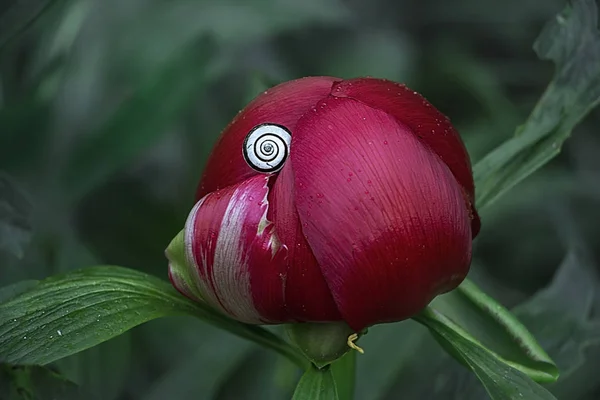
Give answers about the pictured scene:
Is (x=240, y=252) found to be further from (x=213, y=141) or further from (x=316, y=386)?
(x=213, y=141)

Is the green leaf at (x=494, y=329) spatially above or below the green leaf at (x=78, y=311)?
below

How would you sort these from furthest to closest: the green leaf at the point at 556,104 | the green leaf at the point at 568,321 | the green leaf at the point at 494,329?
the green leaf at the point at 568,321 → the green leaf at the point at 556,104 → the green leaf at the point at 494,329

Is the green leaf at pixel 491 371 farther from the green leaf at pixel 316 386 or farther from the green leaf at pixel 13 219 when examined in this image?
the green leaf at pixel 13 219

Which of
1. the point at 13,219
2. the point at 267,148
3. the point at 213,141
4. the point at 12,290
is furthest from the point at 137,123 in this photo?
the point at 267,148

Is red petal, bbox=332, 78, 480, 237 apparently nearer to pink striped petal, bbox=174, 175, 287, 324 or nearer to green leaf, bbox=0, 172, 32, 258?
pink striped petal, bbox=174, 175, 287, 324

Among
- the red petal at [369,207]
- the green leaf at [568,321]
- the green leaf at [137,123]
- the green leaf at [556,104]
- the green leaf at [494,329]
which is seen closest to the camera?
the red petal at [369,207]

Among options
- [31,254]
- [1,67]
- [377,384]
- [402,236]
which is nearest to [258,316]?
[402,236]

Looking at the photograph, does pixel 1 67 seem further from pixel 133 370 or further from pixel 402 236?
pixel 402 236

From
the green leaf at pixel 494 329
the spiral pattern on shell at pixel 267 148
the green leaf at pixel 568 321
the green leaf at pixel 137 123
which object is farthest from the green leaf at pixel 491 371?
the green leaf at pixel 137 123
